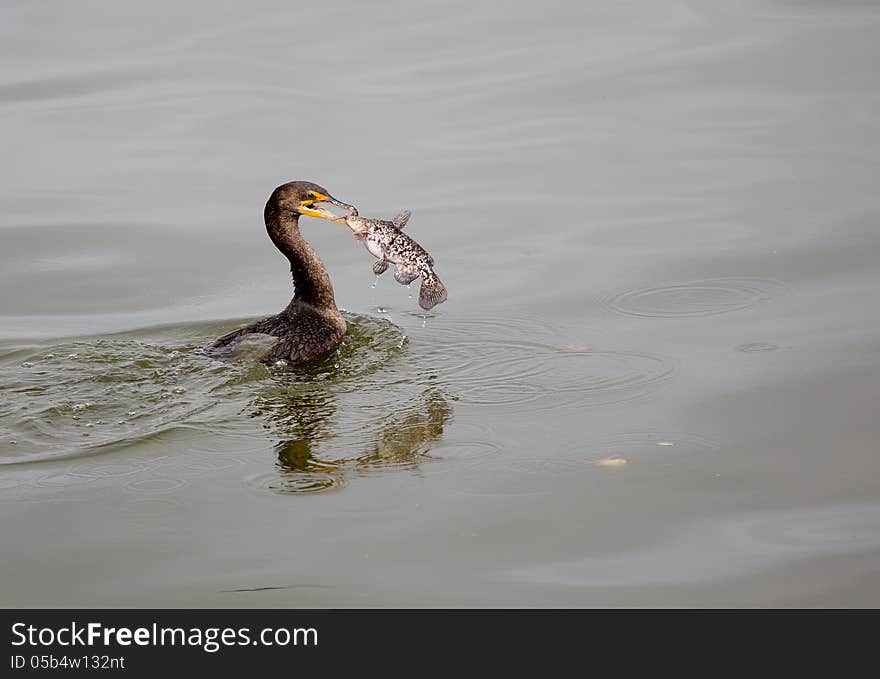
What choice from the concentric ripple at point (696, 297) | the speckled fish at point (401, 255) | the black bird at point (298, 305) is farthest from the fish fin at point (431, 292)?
the concentric ripple at point (696, 297)

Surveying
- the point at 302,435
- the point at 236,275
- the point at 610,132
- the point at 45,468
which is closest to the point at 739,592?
the point at 302,435

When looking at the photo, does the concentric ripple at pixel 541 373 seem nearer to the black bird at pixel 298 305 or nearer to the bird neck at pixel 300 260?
the black bird at pixel 298 305

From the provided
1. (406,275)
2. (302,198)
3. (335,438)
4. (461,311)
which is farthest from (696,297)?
(335,438)

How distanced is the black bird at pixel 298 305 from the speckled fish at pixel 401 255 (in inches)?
10.6

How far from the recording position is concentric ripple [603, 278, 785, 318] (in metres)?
9.07

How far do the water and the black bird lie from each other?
18 centimetres

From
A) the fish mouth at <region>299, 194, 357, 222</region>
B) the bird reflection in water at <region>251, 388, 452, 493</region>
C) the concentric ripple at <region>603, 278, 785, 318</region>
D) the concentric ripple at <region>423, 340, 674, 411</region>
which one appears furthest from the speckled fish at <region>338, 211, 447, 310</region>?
the concentric ripple at <region>603, 278, 785, 318</region>

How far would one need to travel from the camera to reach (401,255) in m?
8.38

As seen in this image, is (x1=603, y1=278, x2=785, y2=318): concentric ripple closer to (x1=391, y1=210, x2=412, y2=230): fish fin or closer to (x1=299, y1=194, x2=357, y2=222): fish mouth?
(x1=391, y1=210, x2=412, y2=230): fish fin

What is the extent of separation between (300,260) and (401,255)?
118cm

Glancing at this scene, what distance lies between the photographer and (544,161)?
1266 cm

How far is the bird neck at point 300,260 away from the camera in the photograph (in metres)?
9.25

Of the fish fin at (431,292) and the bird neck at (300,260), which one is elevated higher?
the bird neck at (300,260)

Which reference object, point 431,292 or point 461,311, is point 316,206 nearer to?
point 461,311
